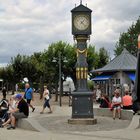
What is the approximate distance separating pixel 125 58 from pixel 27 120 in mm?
22983

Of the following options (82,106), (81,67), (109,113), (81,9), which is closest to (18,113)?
(82,106)

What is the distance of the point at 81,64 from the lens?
57.3ft

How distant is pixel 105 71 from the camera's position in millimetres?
35688

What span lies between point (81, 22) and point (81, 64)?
1689mm

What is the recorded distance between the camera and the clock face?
17531mm

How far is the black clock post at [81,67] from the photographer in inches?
677

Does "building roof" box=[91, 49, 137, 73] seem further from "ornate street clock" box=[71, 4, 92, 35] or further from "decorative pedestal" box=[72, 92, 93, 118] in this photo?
"decorative pedestal" box=[72, 92, 93, 118]

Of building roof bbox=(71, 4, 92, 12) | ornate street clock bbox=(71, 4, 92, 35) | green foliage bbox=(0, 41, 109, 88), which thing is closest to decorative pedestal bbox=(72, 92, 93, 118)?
ornate street clock bbox=(71, 4, 92, 35)

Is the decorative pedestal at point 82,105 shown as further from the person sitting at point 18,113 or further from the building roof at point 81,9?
the building roof at point 81,9

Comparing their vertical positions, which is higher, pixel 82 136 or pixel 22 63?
pixel 22 63

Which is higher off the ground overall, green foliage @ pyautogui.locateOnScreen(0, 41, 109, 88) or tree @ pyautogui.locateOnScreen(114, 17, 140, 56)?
tree @ pyautogui.locateOnScreen(114, 17, 140, 56)

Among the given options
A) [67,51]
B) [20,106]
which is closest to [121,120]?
[20,106]

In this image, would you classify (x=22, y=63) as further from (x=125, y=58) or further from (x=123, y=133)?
(x=123, y=133)

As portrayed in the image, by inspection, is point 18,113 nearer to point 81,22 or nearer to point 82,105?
point 82,105
